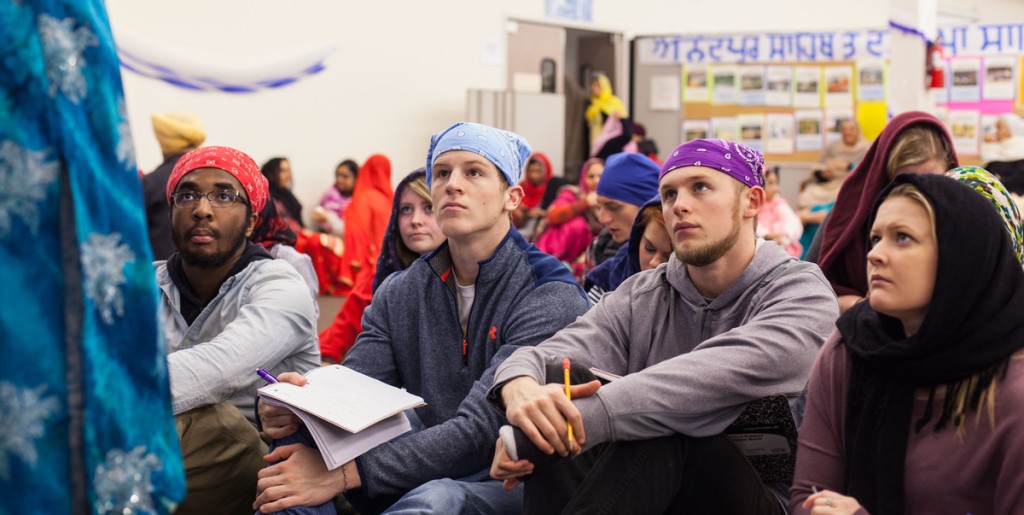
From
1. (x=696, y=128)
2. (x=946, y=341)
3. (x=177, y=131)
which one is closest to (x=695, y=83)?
(x=696, y=128)

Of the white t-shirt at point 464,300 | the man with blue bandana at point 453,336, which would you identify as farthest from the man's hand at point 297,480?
the white t-shirt at point 464,300

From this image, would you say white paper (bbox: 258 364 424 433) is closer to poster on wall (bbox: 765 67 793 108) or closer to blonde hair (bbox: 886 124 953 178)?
blonde hair (bbox: 886 124 953 178)

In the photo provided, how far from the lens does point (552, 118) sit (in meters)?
9.40

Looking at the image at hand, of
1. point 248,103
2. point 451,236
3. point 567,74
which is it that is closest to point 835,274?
point 451,236

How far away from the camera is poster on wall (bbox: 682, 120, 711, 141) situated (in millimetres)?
9078

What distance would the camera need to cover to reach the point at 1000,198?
2.33 meters

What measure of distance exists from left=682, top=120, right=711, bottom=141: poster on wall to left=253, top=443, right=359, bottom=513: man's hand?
23.7 ft

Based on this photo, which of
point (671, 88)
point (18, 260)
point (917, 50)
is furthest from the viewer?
point (671, 88)

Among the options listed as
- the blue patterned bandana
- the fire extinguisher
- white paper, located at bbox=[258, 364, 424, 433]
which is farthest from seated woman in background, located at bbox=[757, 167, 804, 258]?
white paper, located at bbox=[258, 364, 424, 433]

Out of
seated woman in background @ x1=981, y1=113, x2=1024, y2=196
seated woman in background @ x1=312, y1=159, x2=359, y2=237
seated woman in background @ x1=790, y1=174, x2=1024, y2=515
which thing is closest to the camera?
seated woman in background @ x1=790, y1=174, x2=1024, y2=515

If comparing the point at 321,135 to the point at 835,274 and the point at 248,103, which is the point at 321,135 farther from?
the point at 835,274

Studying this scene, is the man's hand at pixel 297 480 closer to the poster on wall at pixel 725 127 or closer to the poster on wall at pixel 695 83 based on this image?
the poster on wall at pixel 725 127

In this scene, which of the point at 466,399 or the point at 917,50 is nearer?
the point at 466,399

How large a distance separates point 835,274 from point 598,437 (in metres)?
1.37
